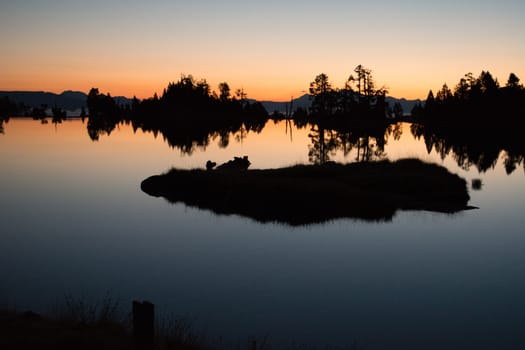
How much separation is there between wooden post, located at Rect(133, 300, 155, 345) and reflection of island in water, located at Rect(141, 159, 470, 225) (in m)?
15.2

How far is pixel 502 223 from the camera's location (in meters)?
23.2

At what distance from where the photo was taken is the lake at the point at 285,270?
11.5 m

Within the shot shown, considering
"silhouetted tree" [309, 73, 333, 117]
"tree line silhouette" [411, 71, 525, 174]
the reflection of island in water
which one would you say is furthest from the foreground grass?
"silhouetted tree" [309, 73, 333, 117]

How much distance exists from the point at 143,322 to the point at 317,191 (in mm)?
19979

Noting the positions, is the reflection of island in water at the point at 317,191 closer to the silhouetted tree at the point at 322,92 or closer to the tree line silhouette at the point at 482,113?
the tree line silhouette at the point at 482,113

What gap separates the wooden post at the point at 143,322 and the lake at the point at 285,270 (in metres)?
3.89

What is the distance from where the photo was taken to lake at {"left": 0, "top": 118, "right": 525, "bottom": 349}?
37.8 feet

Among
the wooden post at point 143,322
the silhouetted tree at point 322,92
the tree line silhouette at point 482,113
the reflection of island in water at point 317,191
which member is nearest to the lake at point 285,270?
the reflection of island in water at point 317,191

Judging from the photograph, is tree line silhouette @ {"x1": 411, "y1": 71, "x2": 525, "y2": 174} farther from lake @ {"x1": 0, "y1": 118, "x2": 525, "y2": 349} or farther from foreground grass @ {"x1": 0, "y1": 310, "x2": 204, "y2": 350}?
foreground grass @ {"x1": 0, "y1": 310, "x2": 204, "y2": 350}

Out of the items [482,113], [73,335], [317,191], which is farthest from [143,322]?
[482,113]

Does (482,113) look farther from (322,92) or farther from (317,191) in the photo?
(317,191)

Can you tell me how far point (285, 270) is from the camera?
15.7m

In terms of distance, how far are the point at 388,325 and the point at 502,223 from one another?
15.1 m

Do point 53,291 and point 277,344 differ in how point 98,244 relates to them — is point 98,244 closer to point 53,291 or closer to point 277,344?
point 53,291
